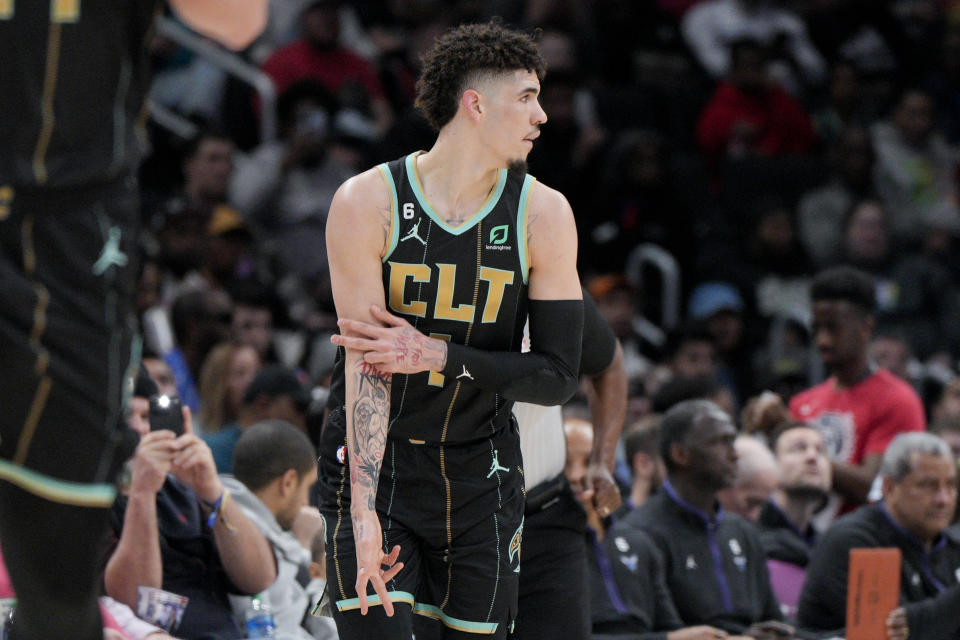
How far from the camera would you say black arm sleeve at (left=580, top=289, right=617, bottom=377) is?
4.84 metres

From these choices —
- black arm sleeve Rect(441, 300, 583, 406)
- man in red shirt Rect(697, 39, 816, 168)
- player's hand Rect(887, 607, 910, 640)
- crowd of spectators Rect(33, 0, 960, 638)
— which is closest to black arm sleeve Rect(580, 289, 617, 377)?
black arm sleeve Rect(441, 300, 583, 406)

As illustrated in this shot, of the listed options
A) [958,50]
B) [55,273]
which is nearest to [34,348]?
[55,273]

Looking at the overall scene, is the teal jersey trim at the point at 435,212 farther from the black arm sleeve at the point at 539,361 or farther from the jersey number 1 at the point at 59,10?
the jersey number 1 at the point at 59,10

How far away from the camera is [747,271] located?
11.2 m

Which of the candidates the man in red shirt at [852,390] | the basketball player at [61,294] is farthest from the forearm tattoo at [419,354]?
the man in red shirt at [852,390]

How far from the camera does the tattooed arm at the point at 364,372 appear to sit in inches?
142

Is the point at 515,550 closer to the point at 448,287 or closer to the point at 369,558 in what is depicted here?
the point at 369,558

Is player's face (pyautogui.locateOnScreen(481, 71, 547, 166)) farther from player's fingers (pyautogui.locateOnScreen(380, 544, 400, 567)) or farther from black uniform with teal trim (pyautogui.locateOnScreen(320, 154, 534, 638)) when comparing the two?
player's fingers (pyautogui.locateOnScreen(380, 544, 400, 567))

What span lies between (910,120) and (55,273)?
34.4 feet

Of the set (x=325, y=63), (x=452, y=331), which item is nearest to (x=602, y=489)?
(x=452, y=331)

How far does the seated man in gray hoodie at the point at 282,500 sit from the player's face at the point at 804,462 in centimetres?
258

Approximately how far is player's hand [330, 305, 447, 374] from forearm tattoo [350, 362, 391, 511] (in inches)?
1.7

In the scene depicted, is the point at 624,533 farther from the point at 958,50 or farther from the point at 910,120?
the point at 958,50

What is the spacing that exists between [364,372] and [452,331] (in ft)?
0.89
